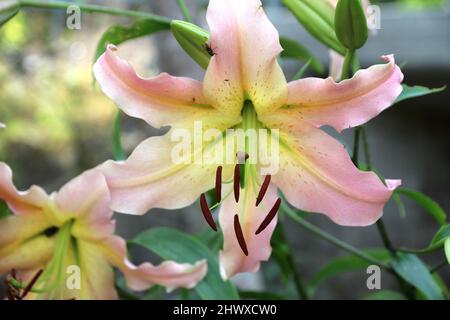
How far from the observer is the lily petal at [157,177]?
1.77 feet

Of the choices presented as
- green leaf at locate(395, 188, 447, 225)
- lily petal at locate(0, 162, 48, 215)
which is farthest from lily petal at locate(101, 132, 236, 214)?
green leaf at locate(395, 188, 447, 225)

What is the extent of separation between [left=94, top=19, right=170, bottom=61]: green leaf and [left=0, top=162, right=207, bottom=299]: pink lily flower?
15 centimetres

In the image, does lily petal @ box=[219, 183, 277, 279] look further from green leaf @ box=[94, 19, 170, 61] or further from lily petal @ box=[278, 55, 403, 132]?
green leaf @ box=[94, 19, 170, 61]

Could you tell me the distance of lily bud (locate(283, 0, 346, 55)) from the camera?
0.57m

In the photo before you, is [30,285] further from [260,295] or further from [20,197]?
[260,295]

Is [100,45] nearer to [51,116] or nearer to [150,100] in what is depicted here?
[150,100]

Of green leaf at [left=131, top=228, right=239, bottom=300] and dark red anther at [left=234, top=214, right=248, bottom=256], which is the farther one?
green leaf at [left=131, top=228, right=239, bottom=300]

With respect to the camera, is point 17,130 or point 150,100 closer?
point 150,100

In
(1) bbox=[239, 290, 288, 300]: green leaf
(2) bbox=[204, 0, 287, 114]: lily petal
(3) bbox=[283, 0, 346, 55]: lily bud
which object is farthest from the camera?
(1) bbox=[239, 290, 288, 300]: green leaf

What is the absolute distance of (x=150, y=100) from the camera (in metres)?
0.51

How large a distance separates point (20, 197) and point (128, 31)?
8.2 inches

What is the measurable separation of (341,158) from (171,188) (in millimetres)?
152

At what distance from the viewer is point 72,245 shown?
672mm
